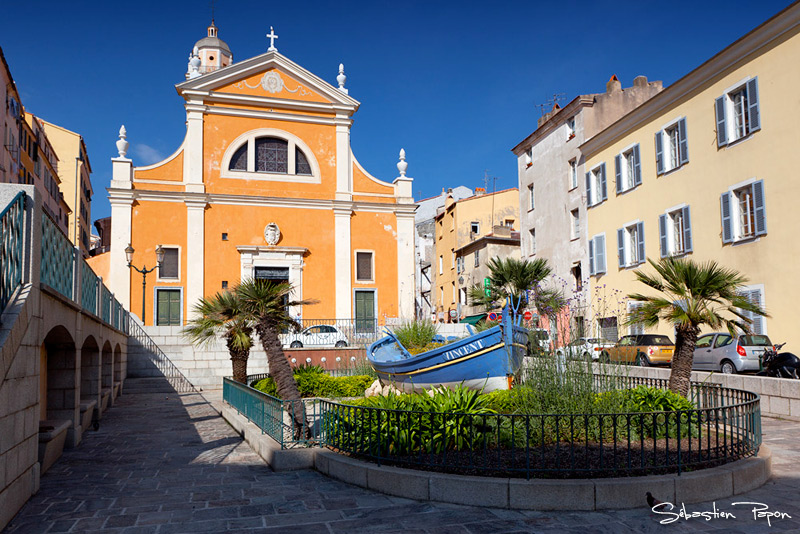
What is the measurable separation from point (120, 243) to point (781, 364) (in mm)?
24567

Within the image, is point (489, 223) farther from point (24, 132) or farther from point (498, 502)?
point (498, 502)

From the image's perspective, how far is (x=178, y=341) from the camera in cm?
2245

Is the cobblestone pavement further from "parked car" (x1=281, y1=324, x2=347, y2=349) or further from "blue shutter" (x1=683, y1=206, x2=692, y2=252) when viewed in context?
"parked car" (x1=281, y1=324, x2=347, y2=349)

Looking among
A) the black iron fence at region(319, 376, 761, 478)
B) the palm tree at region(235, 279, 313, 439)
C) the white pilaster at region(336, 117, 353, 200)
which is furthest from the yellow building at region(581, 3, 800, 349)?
the white pilaster at region(336, 117, 353, 200)

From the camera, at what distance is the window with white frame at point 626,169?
2470 centimetres

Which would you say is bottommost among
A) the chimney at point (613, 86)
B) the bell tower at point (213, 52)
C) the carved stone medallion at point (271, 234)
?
the carved stone medallion at point (271, 234)

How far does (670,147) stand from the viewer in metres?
22.9

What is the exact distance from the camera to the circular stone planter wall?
5.98 meters

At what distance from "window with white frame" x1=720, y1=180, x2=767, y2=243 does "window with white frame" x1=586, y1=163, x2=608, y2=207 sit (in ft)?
→ 24.7

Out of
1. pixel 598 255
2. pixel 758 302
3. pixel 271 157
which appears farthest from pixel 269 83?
pixel 758 302

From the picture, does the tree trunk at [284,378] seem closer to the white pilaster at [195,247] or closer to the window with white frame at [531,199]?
the white pilaster at [195,247]

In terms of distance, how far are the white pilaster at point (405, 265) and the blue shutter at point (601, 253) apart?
8.72 metres

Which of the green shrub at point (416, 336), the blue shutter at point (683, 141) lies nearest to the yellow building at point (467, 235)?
the blue shutter at point (683, 141)

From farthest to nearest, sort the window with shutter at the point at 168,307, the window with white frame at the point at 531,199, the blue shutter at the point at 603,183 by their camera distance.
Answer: the window with white frame at the point at 531,199 < the window with shutter at the point at 168,307 < the blue shutter at the point at 603,183
